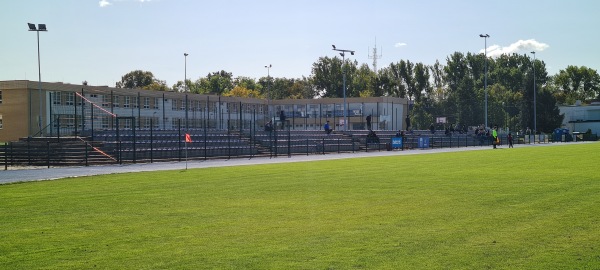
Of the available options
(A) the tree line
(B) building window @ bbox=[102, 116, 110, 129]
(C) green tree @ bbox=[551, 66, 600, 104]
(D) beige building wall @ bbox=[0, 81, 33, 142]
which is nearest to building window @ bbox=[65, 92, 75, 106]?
(D) beige building wall @ bbox=[0, 81, 33, 142]

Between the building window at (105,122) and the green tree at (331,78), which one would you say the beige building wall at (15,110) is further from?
the green tree at (331,78)

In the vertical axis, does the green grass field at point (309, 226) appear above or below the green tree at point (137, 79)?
below

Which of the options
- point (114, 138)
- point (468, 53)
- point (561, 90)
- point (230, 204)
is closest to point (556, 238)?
point (230, 204)

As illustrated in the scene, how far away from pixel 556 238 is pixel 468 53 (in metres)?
133

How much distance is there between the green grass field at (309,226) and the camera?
8133 millimetres

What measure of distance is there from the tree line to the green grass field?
273 ft

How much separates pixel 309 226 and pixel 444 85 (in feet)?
438

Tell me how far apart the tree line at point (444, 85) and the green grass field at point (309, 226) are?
8319 centimetres

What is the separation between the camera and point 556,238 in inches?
368

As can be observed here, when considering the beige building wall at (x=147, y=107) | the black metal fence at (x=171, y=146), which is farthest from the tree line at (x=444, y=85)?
the black metal fence at (x=171, y=146)

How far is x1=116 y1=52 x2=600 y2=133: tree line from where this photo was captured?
102500 mm

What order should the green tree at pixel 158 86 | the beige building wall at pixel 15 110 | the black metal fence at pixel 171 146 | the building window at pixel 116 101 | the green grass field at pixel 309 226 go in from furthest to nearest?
the green tree at pixel 158 86 → the building window at pixel 116 101 → the beige building wall at pixel 15 110 → the black metal fence at pixel 171 146 → the green grass field at pixel 309 226

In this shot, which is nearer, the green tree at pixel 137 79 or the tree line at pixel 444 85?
the tree line at pixel 444 85

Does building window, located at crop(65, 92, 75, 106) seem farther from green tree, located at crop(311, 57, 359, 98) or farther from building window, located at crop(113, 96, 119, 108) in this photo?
green tree, located at crop(311, 57, 359, 98)
